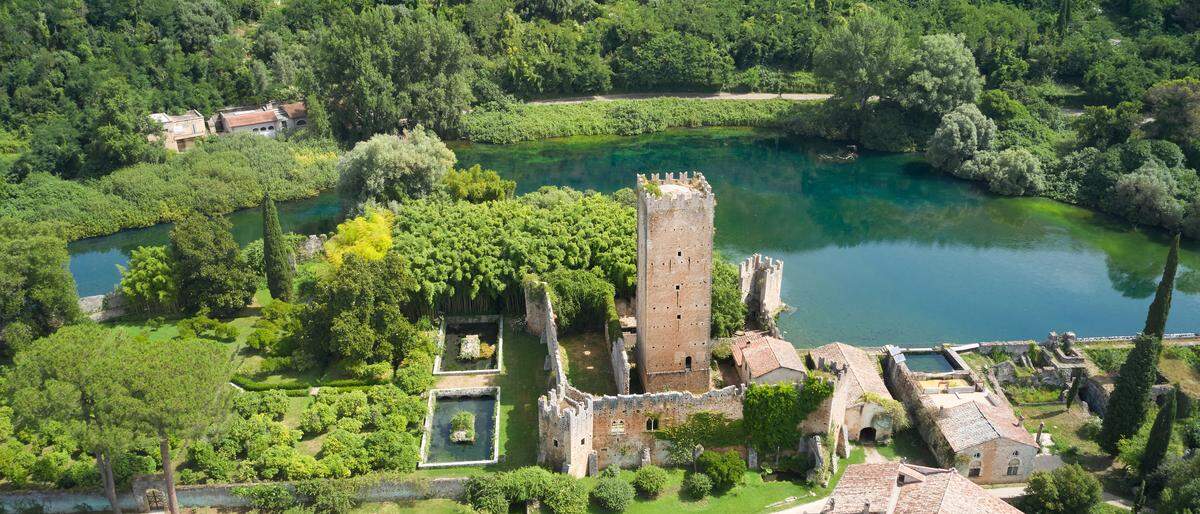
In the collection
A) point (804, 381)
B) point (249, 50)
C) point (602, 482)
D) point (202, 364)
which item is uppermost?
point (249, 50)

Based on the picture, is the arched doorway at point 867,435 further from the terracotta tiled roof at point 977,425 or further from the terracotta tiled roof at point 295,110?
the terracotta tiled roof at point 295,110

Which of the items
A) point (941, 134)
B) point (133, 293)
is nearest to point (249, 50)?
point (133, 293)

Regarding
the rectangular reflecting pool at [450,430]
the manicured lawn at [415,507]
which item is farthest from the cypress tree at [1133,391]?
the manicured lawn at [415,507]

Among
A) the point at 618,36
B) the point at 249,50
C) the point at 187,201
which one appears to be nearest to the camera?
the point at 187,201

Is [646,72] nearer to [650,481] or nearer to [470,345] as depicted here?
[470,345]

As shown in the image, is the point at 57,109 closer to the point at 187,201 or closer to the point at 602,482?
the point at 187,201

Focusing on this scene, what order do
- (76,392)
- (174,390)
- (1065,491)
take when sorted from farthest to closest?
(1065,491), (174,390), (76,392)

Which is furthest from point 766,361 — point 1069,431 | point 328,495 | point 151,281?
point 151,281
